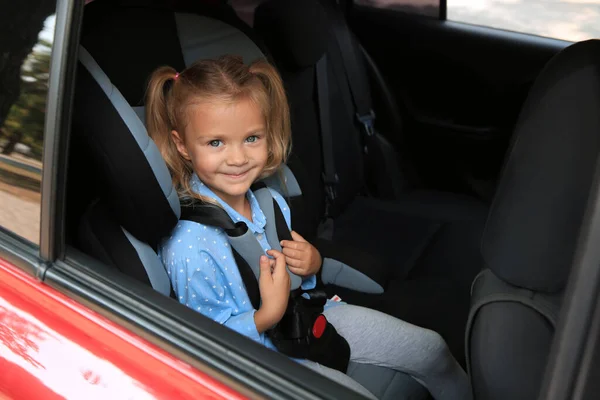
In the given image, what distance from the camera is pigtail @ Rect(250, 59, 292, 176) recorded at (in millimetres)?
1703

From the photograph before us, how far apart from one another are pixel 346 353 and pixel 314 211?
2.41 ft

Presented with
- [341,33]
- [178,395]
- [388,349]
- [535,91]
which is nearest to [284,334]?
[388,349]

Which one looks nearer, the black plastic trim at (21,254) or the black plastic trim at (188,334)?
the black plastic trim at (188,334)

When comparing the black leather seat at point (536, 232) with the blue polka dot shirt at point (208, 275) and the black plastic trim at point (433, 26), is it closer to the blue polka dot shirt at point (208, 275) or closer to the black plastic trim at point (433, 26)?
the blue polka dot shirt at point (208, 275)

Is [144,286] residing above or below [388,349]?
above

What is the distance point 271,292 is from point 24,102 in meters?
0.63

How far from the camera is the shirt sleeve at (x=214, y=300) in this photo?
1512 mm

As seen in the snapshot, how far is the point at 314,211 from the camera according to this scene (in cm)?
230

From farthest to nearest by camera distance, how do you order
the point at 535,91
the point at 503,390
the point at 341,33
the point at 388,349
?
the point at 341,33 < the point at 388,349 < the point at 535,91 < the point at 503,390

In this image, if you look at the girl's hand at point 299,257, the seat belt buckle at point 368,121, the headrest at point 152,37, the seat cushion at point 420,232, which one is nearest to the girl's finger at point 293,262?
the girl's hand at point 299,257

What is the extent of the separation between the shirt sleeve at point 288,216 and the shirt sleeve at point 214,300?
0.30 metres

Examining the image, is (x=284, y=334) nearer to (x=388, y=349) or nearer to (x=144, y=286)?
(x=388, y=349)

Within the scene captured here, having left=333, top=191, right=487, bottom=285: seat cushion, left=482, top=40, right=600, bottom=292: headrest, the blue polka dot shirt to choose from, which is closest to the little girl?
the blue polka dot shirt

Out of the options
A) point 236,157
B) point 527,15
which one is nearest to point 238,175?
point 236,157
